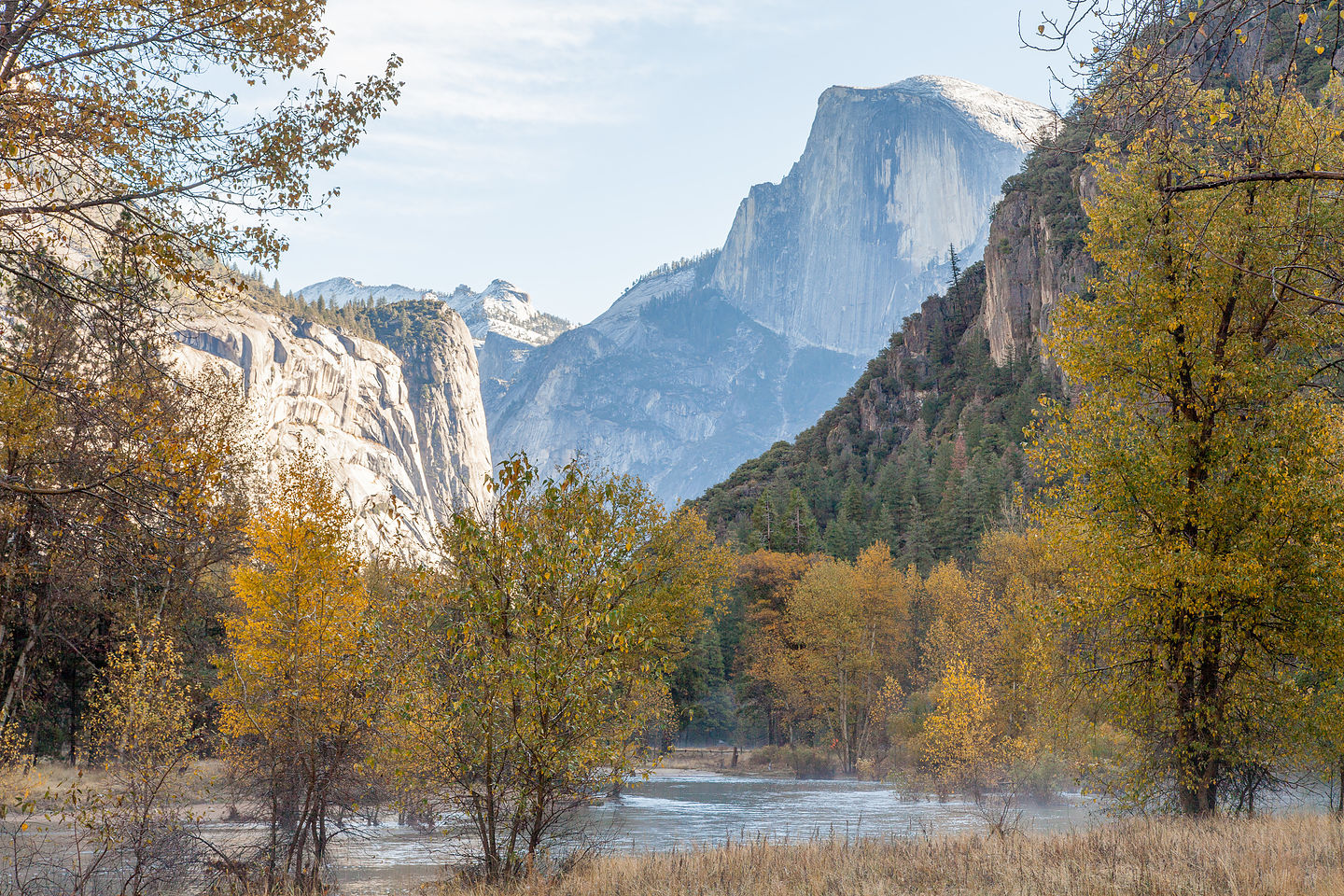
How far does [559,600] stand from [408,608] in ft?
7.56

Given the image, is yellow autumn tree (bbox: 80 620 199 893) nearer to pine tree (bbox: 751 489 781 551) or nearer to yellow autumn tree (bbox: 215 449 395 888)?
yellow autumn tree (bbox: 215 449 395 888)

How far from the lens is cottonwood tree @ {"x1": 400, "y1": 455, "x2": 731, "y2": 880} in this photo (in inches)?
412

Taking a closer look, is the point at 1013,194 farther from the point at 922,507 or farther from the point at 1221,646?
the point at 1221,646

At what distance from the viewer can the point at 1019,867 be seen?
1026cm

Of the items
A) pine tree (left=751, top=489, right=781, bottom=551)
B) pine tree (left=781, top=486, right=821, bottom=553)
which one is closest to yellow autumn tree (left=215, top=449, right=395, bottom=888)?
pine tree (left=751, top=489, right=781, bottom=551)

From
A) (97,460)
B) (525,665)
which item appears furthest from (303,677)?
(525,665)

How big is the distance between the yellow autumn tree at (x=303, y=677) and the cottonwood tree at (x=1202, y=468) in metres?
11.8

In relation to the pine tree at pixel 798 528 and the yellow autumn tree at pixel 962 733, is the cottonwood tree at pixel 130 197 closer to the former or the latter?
the yellow autumn tree at pixel 962 733

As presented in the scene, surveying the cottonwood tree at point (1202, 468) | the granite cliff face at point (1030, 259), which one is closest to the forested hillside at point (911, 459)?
the granite cliff face at point (1030, 259)

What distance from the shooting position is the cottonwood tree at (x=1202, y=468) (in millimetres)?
13406

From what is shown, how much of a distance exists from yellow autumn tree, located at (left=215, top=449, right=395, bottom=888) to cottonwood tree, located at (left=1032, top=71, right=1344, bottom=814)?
38.6 feet

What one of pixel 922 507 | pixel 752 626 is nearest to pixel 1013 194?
pixel 922 507

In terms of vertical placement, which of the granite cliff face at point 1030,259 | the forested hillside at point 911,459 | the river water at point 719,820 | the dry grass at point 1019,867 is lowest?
the river water at point 719,820

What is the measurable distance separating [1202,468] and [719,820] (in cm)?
2294
